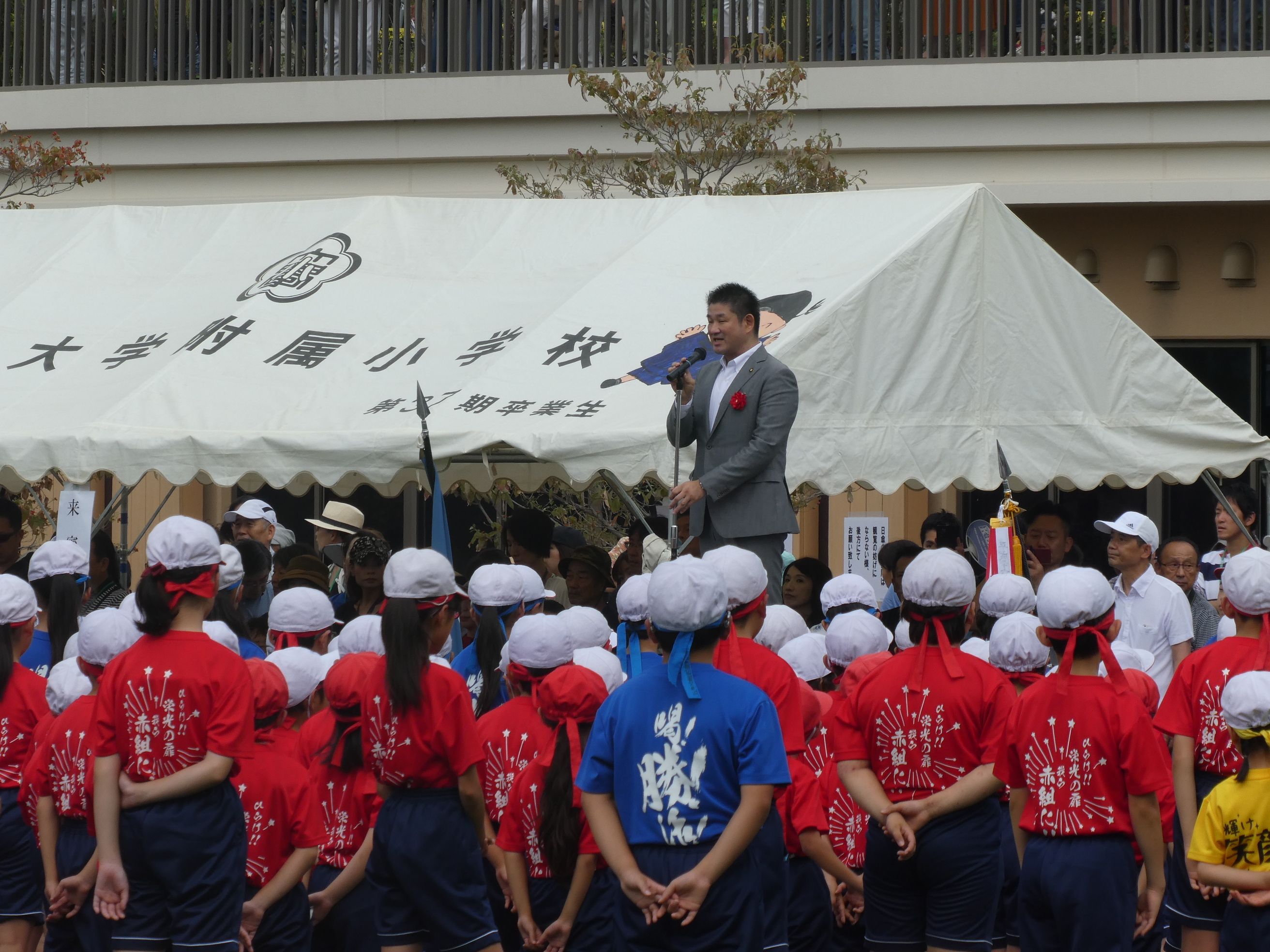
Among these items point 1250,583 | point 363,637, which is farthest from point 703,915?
point 1250,583

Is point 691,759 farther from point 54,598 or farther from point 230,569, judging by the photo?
point 54,598

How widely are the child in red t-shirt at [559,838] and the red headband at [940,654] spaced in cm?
92

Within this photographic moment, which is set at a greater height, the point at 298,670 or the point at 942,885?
the point at 298,670

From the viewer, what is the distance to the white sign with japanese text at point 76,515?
27.5 feet

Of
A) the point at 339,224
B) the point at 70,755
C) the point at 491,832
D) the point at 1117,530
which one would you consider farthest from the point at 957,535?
the point at 70,755

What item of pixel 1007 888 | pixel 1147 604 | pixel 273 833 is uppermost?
pixel 1147 604

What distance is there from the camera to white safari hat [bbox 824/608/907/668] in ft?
19.8

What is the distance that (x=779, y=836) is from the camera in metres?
4.83

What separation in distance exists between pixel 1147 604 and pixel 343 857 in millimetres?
3958

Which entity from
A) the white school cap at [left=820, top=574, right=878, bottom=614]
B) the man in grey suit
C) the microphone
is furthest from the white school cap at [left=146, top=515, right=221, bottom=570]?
the white school cap at [left=820, top=574, right=878, bottom=614]

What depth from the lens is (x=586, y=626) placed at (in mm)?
5660

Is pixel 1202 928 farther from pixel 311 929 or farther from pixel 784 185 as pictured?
pixel 784 185

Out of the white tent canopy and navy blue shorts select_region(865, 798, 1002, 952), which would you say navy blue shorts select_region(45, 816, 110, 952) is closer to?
navy blue shorts select_region(865, 798, 1002, 952)

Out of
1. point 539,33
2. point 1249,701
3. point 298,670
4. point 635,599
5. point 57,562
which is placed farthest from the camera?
point 539,33
